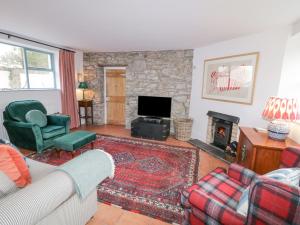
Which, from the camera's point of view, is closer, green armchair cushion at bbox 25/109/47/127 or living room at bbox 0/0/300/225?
living room at bbox 0/0/300/225

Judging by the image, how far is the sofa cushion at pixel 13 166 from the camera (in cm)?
127

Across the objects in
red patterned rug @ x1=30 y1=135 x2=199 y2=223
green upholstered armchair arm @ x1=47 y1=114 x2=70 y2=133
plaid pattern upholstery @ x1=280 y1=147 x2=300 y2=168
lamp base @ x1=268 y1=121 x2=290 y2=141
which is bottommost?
red patterned rug @ x1=30 y1=135 x2=199 y2=223

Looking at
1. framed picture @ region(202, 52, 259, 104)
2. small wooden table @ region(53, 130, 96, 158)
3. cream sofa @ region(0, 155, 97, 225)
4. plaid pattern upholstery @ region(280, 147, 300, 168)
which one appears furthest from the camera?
framed picture @ region(202, 52, 259, 104)

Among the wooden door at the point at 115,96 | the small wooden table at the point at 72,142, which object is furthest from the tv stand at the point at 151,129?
the small wooden table at the point at 72,142

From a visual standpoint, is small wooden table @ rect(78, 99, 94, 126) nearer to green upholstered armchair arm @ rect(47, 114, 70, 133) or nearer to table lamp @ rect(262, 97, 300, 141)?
green upholstered armchair arm @ rect(47, 114, 70, 133)

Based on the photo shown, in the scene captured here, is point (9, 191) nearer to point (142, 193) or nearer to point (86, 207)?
point (86, 207)

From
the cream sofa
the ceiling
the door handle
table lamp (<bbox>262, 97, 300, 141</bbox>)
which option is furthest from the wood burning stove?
the cream sofa

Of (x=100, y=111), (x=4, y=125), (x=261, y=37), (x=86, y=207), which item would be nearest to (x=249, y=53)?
(x=261, y=37)

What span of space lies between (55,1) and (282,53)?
3133mm

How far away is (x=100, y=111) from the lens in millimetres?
5355

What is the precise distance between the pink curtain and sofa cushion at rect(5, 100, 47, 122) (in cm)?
94

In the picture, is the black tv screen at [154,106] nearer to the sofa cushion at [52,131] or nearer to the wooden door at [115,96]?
the wooden door at [115,96]

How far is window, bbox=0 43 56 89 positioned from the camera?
3344 mm

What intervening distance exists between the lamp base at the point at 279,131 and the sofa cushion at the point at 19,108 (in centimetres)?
416
